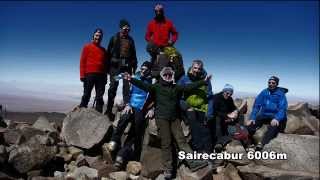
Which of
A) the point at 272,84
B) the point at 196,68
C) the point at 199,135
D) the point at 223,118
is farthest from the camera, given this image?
the point at 272,84

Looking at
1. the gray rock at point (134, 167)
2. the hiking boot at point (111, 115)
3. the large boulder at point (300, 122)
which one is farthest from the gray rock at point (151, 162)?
the large boulder at point (300, 122)

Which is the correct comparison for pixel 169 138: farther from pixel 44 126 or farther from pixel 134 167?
pixel 44 126

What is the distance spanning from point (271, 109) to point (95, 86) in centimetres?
705

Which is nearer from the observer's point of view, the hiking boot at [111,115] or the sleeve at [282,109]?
the sleeve at [282,109]

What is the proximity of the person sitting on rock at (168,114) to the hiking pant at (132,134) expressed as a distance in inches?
41.6

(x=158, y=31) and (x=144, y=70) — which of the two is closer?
(x=144, y=70)

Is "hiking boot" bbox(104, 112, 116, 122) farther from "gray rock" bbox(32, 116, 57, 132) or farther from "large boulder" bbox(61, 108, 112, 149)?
"gray rock" bbox(32, 116, 57, 132)

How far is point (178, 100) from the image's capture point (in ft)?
41.6

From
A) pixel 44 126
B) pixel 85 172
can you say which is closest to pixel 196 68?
pixel 85 172

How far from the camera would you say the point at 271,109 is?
14.3m

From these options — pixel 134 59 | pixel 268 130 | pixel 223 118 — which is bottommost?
pixel 268 130

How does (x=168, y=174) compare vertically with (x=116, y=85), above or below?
below

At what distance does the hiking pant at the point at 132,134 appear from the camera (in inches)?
514

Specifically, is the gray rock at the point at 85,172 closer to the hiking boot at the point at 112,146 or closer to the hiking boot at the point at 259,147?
the hiking boot at the point at 112,146
